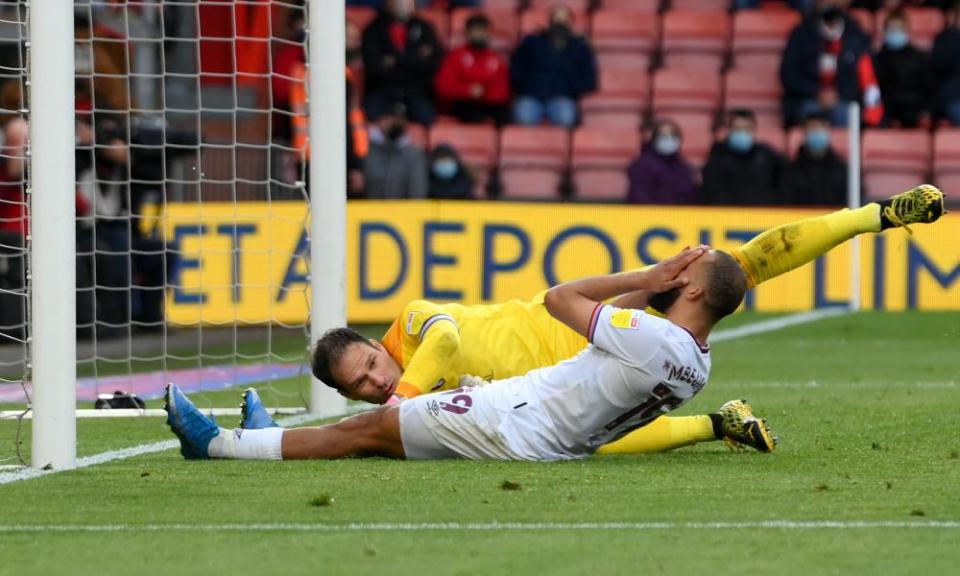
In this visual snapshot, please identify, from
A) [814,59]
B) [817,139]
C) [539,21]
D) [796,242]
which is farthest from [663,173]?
[796,242]

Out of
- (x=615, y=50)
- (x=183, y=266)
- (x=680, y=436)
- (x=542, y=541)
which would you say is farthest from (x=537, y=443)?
(x=615, y=50)

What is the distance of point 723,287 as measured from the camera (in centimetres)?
648

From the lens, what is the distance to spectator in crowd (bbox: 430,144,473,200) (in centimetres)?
1723

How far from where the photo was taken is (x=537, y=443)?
22.4 feet

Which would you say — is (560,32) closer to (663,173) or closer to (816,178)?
(663,173)

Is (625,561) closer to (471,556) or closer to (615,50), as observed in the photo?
(471,556)

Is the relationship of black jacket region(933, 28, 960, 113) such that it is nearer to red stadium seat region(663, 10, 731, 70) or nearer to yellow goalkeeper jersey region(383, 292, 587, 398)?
red stadium seat region(663, 10, 731, 70)

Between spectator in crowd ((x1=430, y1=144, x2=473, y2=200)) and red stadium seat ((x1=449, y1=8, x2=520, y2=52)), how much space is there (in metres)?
2.48

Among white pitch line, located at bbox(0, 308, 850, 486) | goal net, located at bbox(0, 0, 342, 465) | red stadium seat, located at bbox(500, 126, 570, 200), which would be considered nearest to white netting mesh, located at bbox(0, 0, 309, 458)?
goal net, located at bbox(0, 0, 342, 465)

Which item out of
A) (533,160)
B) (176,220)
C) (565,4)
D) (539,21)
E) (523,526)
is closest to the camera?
(523,526)

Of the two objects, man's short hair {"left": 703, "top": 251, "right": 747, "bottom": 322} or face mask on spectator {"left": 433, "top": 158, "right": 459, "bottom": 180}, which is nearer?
man's short hair {"left": 703, "top": 251, "right": 747, "bottom": 322}

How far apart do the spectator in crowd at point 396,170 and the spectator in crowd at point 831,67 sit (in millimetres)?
3928

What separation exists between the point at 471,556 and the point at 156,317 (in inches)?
388

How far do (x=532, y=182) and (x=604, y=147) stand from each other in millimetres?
818
